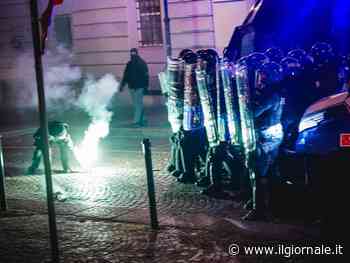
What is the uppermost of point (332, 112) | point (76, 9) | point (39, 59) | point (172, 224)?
point (76, 9)

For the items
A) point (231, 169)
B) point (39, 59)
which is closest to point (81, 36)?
point (231, 169)

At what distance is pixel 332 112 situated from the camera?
7.16 metres

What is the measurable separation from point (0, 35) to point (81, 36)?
189 inches

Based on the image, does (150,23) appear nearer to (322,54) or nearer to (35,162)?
(35,162)

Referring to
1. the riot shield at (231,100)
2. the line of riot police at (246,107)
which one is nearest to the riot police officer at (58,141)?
the line of riot police at (246,107)

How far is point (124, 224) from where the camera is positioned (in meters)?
8.08

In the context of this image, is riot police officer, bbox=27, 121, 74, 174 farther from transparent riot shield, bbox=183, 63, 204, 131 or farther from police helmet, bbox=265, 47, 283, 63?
police helmet, bbox=265, 47, 283, 63

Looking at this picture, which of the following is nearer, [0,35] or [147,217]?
[147,217]

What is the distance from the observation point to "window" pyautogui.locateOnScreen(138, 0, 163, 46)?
21.7 meters

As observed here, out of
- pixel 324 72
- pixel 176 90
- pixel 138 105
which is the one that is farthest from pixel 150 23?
pixel 324 72

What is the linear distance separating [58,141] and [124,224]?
12.4 ft

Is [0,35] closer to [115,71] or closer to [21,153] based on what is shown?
[115,71]

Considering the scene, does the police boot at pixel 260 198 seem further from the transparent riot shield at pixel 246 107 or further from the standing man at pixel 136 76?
the standing man at pixel 136 76

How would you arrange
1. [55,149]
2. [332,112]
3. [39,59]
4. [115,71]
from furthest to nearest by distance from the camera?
[115,71] → [55,149] → [332,112] → [39,59]
